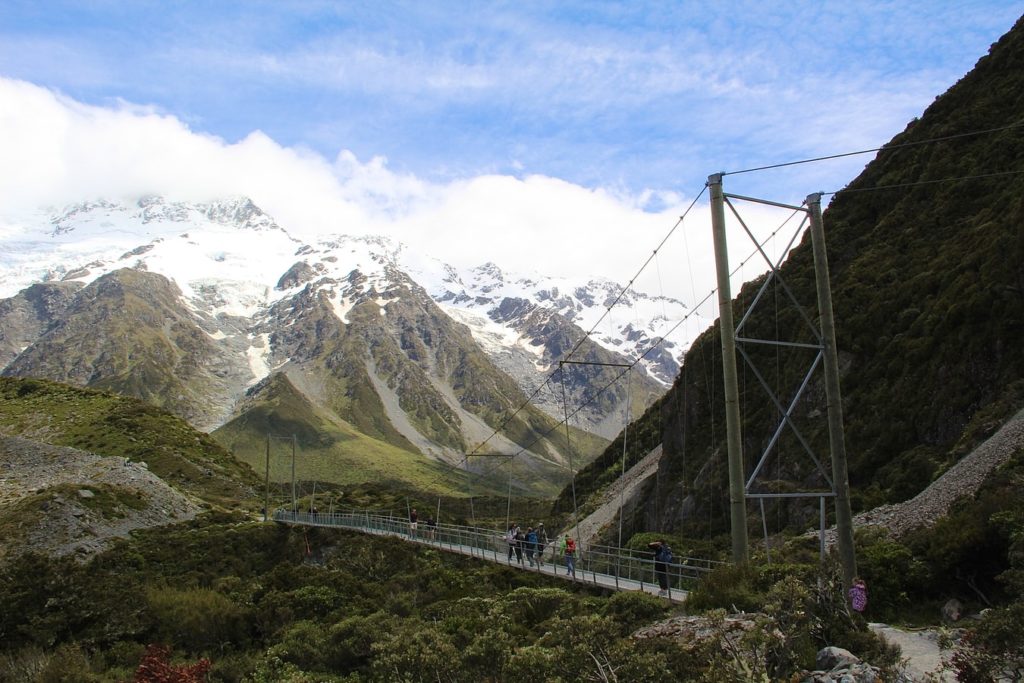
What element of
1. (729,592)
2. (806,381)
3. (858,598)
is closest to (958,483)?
(806,381)

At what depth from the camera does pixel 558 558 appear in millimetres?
37719

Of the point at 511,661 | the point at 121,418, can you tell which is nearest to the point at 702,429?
the point at 511,661

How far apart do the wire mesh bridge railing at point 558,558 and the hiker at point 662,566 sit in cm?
13

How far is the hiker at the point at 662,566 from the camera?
23406mm

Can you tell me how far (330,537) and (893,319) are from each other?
35.6 metres

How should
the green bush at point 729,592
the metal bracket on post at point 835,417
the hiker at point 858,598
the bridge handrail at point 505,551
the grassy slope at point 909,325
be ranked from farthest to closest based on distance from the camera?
the grassy slope at point 909,325 < the bridge handrail at point 505,551 < the green bush at point 729,592 < the metal bracket on post at point 835,417 < the hiker at point 858,598

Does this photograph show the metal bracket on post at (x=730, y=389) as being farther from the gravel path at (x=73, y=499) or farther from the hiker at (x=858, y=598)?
the gravel path at (x=73, y=499)

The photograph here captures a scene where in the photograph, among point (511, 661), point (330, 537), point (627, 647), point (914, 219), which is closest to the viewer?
point (627, 647)

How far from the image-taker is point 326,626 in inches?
1352

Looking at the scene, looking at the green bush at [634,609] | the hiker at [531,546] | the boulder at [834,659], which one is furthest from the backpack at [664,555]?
the boulder at [834,659]

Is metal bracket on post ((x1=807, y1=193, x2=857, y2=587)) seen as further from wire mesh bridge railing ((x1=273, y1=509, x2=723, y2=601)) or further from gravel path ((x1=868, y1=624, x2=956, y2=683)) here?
wire mesh bridge railing ((x1=273, y1=509, x2=723, y2=601))

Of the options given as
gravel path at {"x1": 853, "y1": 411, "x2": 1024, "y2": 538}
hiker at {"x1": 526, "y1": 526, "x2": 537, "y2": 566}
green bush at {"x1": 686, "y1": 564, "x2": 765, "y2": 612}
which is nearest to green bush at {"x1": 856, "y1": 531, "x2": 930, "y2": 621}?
green bush at {"x1": 686, "y1": 564, "x2": 765, "y2": 612}

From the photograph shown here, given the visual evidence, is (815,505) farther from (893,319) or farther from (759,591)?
(759,591)

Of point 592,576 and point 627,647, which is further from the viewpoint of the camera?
point 592,576
